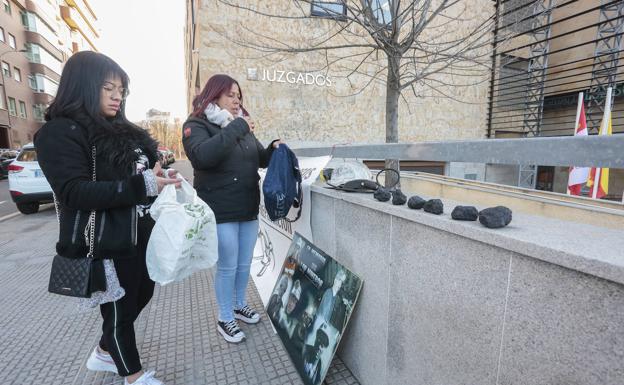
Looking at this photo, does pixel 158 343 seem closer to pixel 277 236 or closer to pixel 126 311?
pixel 126 311

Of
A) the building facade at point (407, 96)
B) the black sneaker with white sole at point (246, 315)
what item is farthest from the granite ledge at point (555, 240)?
the building facade at point (407, 96)

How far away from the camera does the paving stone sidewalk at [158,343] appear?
6.88 feet

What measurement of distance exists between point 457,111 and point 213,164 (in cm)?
1206

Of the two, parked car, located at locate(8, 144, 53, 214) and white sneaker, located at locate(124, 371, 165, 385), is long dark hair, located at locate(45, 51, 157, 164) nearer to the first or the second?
white sneaker, located at locate(124, 371, 165, 385)

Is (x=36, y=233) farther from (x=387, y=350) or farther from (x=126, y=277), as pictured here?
(x=387, y=350)

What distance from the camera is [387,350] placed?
5.59ft

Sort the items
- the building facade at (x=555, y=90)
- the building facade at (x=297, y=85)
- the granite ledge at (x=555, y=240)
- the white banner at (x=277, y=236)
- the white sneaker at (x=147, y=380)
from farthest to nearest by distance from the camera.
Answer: the building facade at (x=555, y=90) < the building facade at (x=297, y=85) < the white banner at (x=277, y=236) < the white sneaker at (x=147, y=380) < the granite ledge at (x=555, y=240)

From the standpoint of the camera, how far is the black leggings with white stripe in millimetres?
1735

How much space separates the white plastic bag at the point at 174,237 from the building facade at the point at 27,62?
29.2 m

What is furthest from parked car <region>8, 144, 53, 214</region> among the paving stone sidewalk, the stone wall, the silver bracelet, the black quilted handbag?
the stone wall

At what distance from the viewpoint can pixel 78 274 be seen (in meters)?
1.58

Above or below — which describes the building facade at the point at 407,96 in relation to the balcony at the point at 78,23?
below

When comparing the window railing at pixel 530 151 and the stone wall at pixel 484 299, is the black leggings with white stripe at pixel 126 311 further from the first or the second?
the window railing at pixel 530 151

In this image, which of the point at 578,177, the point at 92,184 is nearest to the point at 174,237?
the point at 92,184
